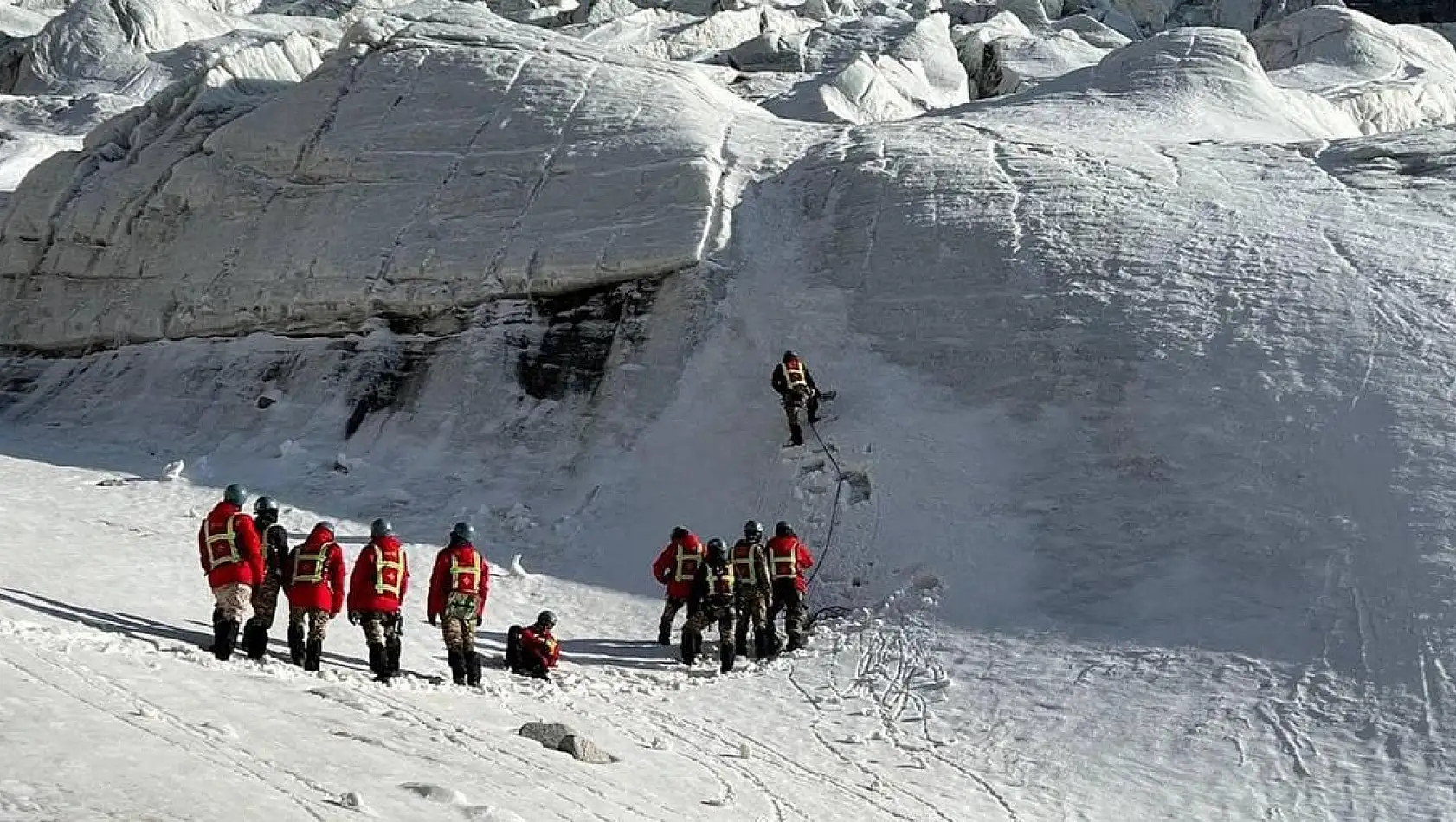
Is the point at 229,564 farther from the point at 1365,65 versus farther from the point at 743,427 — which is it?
the point at 1365,65

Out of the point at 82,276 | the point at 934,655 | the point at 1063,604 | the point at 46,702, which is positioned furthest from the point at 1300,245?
the point at 82,276

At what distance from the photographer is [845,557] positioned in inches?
706

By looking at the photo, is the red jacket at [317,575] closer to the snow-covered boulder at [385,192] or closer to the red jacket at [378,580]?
the red jacket at [378,580]

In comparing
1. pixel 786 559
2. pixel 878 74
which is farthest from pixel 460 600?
pixel 878 74

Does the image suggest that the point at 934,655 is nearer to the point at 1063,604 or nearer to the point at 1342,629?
the point at 1063,604

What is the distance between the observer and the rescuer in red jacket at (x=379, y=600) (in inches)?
521

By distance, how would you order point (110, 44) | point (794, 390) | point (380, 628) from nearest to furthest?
point (380, 628)
point (794, 390)
point (110, 44)

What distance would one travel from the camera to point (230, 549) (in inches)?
512

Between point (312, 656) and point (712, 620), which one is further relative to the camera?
point (712, 620)

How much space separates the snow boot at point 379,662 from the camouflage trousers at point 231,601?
3.81 ft

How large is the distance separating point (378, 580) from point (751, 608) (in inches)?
164

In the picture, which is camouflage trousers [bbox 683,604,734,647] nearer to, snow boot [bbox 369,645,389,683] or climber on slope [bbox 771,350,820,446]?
snow boot [bbox 369,645,389,683]

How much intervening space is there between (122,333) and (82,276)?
213 centimetres

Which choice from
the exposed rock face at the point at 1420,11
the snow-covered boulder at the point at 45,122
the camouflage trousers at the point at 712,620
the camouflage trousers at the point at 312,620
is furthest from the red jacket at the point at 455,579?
the exposed rock face at the point at 1420,11
